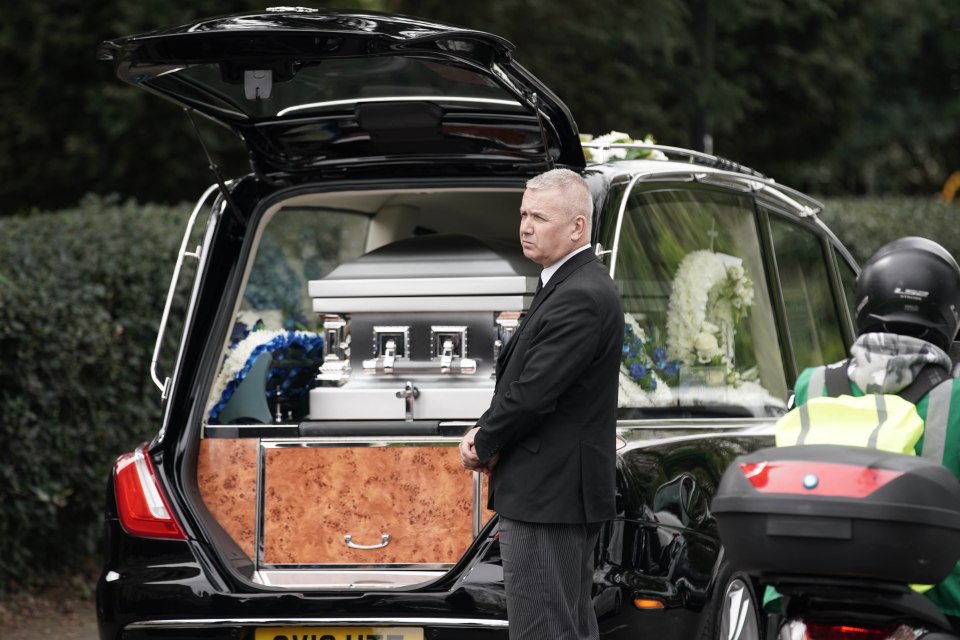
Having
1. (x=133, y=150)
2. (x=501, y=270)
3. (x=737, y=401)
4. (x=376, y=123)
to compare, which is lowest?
(x=737, y=401)

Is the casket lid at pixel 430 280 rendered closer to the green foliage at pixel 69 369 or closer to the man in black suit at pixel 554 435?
the man in black suit at pixel 554 435

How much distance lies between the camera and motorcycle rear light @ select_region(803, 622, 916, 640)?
3.37 m

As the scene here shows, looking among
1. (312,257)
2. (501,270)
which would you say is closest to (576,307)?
(501,270)

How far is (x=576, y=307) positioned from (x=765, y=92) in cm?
1728

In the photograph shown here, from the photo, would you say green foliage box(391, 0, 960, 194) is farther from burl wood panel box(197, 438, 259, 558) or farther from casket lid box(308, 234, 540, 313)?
burl wood panel box(197, 438, 259, 558)

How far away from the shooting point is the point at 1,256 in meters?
7.57

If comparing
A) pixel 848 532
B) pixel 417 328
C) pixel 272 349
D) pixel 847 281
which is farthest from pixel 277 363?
pixel 848 532

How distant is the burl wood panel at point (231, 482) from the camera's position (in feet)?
17.3

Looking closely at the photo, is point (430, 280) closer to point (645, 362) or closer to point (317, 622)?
point (645, 362)

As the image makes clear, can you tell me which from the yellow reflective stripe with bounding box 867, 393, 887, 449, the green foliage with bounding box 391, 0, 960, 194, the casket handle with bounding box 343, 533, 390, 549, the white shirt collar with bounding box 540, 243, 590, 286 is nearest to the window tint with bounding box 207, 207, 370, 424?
the casket handle with bounding box 343, 533, 390, 549

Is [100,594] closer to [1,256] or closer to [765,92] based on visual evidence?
[1,256]

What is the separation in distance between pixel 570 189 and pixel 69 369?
4.21 meters

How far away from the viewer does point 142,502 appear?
16.6 feet

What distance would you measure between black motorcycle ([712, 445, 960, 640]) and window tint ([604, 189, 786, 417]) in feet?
5.73
